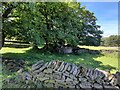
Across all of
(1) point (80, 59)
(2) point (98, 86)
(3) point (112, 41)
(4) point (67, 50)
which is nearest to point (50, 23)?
(4) point (67, 50)

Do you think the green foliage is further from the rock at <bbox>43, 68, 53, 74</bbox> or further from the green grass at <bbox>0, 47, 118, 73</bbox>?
the rock at <bbox>43, 68, 53, 74</bbox>

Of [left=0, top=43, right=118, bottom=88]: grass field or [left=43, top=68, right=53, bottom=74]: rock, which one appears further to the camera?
[left=0, top=43, right=118, bottom=88]: grass field

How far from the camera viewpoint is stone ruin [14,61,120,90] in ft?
8.52

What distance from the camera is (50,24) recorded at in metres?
5.23

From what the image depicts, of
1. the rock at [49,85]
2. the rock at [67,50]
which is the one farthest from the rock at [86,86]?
the rock at [67,50]

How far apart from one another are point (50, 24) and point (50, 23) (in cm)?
3

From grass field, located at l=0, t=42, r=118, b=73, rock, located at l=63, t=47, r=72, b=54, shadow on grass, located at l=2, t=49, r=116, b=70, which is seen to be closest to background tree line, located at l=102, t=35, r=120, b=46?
grass field, located at l=0, t=42, r=118, b=73

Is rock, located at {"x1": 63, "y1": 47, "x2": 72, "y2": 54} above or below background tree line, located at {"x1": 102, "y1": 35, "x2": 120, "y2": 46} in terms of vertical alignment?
below

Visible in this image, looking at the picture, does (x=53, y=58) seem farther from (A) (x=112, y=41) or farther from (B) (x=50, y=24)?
(A) (x=112, y=41)

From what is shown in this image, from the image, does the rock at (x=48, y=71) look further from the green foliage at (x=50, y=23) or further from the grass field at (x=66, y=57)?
the green foliage at (x=50, y=23)

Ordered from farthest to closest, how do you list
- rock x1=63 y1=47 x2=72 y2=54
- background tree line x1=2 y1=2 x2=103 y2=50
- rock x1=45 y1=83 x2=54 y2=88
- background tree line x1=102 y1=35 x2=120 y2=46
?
rock x1=63 y1=47 x2=72 y2=54
background tree line x1=102 y1=35 x2=120 y2=46
background tree line x1=2 y1=2 x2=103 y2=50
rock x1=45 y1=83 x2=54 y2=88

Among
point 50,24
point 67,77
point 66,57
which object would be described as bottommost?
point 67,77

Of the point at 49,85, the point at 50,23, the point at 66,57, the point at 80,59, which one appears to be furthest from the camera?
the point at 50,23

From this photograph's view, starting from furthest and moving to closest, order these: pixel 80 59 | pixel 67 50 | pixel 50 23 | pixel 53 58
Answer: pixel 67 50
pixel 50 23
pixel 80 59
pixel 53 58
